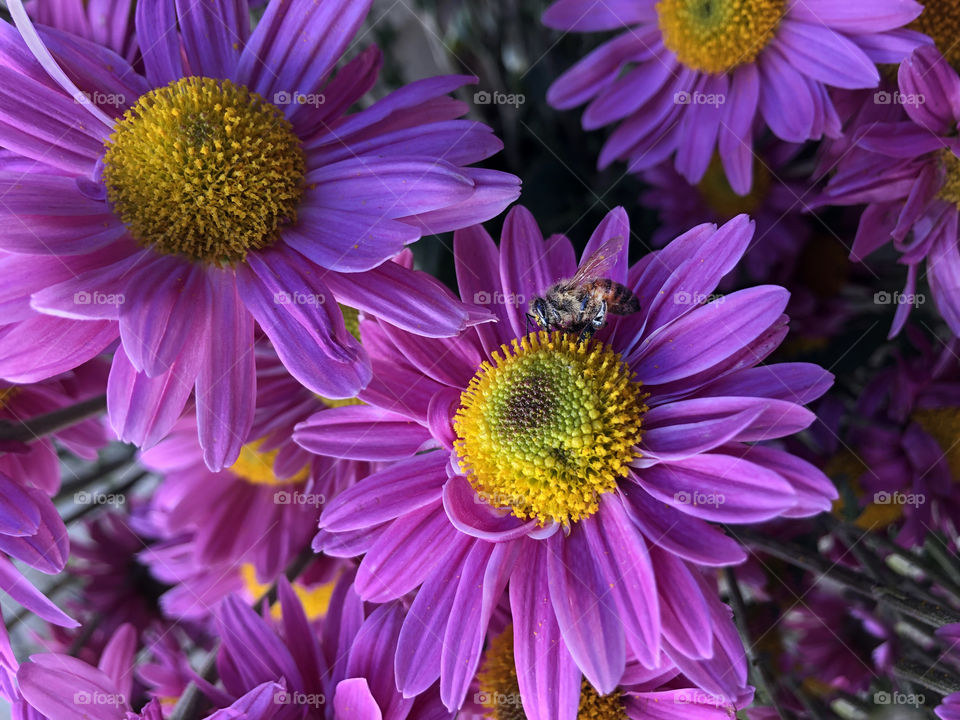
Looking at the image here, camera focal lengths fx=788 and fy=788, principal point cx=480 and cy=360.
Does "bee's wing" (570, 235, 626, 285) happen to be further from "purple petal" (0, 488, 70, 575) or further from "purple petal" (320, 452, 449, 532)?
"purple petal" (0, 488, 70, 575)

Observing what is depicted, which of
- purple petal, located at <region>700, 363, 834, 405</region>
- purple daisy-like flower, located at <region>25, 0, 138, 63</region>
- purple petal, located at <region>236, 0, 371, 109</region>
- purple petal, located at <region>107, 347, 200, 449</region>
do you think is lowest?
purple petal, located at <region>700, 363, 834, 405</region>

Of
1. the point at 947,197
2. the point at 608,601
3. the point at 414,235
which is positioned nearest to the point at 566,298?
the point at 414,235

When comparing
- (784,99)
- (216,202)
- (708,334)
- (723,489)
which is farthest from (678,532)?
(784,99)

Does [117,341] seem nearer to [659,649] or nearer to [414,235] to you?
[414,235]

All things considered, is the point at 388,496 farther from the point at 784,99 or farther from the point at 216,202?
the point at 784,99

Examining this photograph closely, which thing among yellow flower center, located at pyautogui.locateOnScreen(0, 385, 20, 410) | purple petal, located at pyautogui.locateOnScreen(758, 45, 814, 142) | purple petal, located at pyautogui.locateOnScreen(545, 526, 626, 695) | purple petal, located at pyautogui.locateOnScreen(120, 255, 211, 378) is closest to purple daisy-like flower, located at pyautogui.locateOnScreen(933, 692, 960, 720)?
purple petal, located at pyautogui.locateOnScreen(545, 526, 626, 695)
